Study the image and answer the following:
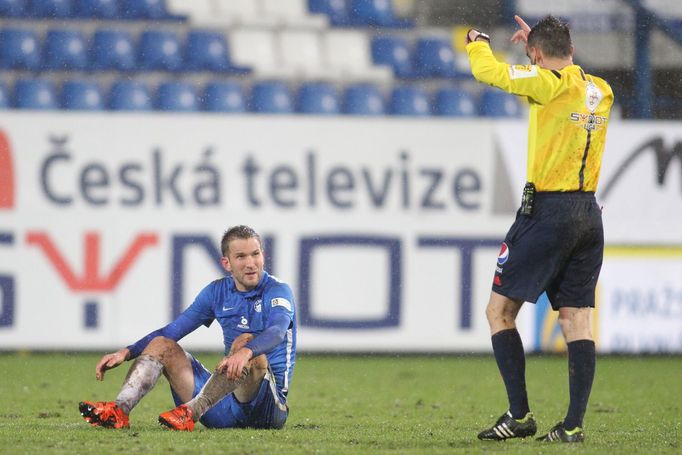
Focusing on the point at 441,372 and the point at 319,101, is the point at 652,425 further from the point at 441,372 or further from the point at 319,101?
the point at 319,101

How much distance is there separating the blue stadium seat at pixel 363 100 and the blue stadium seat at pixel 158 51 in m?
1.71

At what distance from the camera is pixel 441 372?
1080cm

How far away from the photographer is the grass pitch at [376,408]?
19.4ft

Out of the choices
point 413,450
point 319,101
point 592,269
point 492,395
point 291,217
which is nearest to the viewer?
point 413,450

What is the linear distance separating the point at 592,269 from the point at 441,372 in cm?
474

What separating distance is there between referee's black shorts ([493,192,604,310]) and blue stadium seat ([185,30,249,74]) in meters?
7.47

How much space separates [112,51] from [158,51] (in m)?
0.51

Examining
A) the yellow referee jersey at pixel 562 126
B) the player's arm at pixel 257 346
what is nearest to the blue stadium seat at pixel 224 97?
the player's arm at pixel 257 346

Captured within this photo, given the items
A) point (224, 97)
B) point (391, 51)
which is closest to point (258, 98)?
point (224, 97)

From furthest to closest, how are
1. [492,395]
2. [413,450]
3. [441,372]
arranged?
1. [441,372]
2. [492,395]
3. [413,450]

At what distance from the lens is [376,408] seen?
8125 millimetres

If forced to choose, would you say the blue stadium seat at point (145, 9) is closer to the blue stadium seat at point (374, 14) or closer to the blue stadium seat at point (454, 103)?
the blue stadium seat at point (374, 14)

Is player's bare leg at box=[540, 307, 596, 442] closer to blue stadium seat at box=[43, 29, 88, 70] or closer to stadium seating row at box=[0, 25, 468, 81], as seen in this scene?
stadium seating row at box=[0, 25, 468, 81]

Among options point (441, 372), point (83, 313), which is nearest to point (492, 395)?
point (441, 372)
